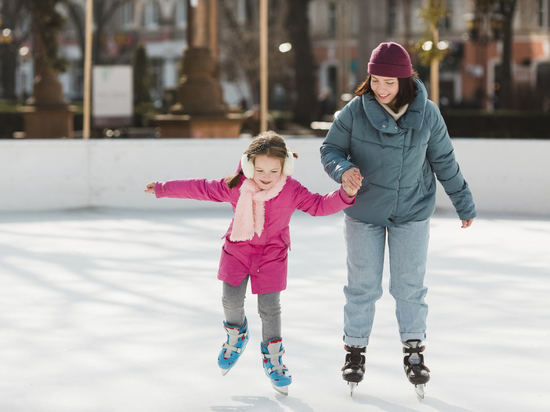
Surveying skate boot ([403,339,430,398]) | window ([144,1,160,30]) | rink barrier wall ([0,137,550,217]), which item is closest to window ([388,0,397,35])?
window ([144,1,160,30])

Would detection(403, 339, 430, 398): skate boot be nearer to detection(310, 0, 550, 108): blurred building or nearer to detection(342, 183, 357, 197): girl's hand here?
detection(342, 183, 357, 197): girl's hand

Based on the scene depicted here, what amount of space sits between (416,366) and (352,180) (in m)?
0.83

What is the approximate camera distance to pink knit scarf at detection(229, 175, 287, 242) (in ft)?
11.5

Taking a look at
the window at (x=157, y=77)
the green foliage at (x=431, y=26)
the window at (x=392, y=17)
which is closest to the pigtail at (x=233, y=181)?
the green foliage at (x=431, y=26)

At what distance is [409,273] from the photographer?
11.9 feet

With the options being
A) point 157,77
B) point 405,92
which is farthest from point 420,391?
point 157,77

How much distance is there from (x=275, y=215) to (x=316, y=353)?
95 centimetres

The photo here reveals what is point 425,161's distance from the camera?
3.66 meters

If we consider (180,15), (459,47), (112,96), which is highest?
(180,15)

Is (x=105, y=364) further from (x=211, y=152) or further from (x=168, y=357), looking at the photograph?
(x=211, y=152)

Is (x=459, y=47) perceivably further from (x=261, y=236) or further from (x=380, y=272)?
(x=261, y=236)

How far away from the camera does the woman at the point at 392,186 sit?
3516mm

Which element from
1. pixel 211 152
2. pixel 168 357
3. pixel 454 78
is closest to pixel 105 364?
pixel 168 357

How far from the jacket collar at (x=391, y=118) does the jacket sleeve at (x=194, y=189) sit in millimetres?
632
